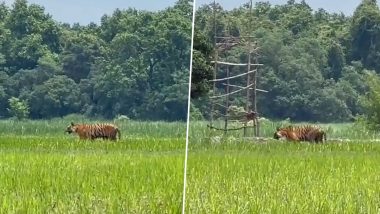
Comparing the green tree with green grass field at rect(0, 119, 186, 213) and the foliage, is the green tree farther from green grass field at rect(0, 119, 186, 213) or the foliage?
the foliage

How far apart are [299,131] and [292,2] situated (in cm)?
71

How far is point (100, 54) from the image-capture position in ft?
12.1

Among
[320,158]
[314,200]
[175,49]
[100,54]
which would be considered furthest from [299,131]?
[100,54]

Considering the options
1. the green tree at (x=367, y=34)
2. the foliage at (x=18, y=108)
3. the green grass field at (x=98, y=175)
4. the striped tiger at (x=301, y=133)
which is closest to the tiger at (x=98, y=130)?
the green grass field at (x=98, y=175)

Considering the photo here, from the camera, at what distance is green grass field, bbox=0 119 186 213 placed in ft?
11.4

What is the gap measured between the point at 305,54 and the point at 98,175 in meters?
1.63

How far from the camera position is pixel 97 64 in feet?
12.0

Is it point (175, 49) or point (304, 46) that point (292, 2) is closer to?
point (304, 46)

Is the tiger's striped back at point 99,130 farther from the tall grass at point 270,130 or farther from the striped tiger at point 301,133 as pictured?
the tall grass at point 270,130

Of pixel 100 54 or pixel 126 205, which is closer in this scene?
pixel 126 205

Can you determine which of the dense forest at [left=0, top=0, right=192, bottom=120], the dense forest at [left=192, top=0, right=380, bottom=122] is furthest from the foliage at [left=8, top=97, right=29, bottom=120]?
the dense forest at [left=192, top=0, right=380, bottom=122]

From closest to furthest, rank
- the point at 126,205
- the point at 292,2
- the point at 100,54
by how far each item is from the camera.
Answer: the point at 292,2 < the point at 126,205 < the point at 100,54

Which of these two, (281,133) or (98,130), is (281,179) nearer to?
(281,133)

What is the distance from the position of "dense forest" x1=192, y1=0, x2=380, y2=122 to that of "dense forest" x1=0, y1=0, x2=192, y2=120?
0.28m
